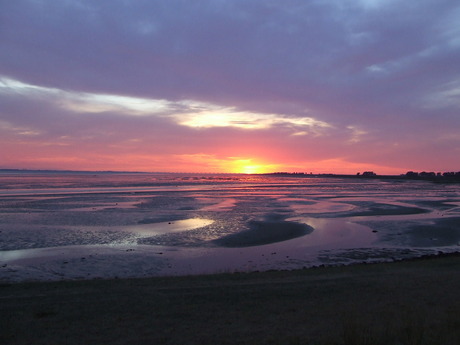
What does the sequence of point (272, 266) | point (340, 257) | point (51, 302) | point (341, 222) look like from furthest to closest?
point (341, 222) → point (340, 257) → point (272, 266) → point (51, 302)

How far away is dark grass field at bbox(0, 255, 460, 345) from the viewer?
20.5ft

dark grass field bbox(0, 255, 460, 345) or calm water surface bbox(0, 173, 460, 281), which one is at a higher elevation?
dark grass field bbox(0, 255, 460, 345)

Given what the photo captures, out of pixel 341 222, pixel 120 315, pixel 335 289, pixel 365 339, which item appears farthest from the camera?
pixel 341 222

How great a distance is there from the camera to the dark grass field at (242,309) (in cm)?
624

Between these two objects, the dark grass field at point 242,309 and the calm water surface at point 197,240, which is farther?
the calm water surface at point 197,240

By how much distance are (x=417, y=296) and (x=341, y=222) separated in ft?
51.8

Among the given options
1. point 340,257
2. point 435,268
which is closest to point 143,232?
point 340,257

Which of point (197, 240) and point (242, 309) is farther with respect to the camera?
point (197, 240)

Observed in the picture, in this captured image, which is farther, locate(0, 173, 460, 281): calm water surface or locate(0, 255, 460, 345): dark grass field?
locate(0, 173, 460, 281): calm water surface

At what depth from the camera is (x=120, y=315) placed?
7.45m

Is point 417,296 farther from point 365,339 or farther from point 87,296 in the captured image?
point 87,296

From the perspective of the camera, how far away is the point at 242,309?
7.76 m

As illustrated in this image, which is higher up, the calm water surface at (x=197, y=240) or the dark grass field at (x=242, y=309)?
the dark grass field at (x=242, y=309)

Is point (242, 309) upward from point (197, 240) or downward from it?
upward
